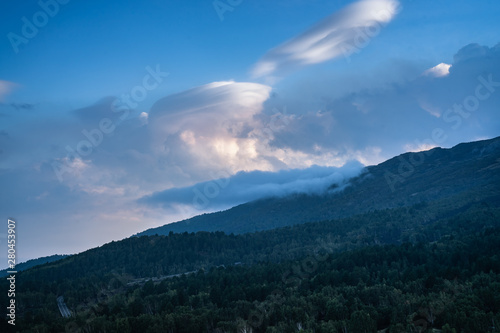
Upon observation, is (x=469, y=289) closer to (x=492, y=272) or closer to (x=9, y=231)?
(x=492, y=272)

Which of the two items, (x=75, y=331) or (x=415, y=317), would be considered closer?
(x=415, y=317)

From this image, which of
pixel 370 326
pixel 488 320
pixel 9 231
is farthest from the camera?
pixel 370 326

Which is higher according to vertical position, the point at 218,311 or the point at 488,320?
the point at 218,311

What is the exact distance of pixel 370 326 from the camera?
14012 cm

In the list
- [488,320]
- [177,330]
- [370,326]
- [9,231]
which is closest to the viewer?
[9,231]

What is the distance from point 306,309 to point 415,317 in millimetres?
44322

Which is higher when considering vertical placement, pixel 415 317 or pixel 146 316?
pixel 146 316

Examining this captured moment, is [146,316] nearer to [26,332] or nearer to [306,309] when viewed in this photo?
[26,332]

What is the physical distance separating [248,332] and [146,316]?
4532 cm

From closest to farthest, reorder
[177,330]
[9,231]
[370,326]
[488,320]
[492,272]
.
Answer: [9,231] < [488,320] < [370,326] < [177,330] < [492,272]

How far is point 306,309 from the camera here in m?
176

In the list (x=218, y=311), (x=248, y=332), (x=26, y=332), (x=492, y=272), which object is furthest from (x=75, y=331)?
(x=492, y=272)

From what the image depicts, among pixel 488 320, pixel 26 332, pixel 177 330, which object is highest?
pixel 26 332

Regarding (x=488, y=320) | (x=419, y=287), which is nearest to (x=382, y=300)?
(x=419, y=287)
